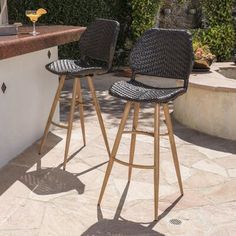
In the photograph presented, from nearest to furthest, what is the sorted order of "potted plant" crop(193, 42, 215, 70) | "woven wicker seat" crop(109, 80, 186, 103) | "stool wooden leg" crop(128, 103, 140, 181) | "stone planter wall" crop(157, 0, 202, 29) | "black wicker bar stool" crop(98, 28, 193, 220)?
"woven wicker seat" crop(109, 80, 186, 103) < "black wicker bar stool" crop(98, 28, 193, 220) < "stool wooden leg" crop(128, 103, 140, 181) < "potted plant" crop(193, 42, 215, 70) < "stone planter wall" crop(157, 0, 202, 29)

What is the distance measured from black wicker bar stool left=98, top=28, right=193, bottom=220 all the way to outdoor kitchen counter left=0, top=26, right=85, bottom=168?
3.32 feet

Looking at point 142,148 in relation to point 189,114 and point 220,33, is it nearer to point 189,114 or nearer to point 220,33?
point 189,114

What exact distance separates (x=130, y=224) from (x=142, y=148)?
1616 millimetres

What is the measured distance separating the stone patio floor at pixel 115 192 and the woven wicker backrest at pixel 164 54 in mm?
1036

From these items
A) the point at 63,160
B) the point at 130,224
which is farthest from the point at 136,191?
the point at 63,160

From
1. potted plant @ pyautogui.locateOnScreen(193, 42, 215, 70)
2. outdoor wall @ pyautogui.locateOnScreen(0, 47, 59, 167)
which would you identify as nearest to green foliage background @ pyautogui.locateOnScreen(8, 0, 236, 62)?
potted plant @ pyautogui.locateOnScreen(193, 42, 215, 70)

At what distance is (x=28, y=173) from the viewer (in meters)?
4.02

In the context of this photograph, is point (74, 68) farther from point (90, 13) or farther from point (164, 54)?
point (90, 13)

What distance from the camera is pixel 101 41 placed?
4086 millimetres

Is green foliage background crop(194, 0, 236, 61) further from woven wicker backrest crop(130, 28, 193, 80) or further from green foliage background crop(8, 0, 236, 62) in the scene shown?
woven wicker backrest crop(130, 28, 193, 80)

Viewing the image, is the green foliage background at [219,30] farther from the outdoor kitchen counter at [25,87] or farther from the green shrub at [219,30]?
the outdoor kitchen counter at [25,87]

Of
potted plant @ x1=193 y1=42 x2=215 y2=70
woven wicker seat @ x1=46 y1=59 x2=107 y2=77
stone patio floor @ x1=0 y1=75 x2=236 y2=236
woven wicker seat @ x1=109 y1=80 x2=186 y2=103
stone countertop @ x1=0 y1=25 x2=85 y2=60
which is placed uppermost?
stone countertop @ x1=0 y1=25 x2=85 y2=60

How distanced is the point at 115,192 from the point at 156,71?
1074 mm

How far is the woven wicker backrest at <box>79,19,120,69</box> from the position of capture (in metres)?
3.94
